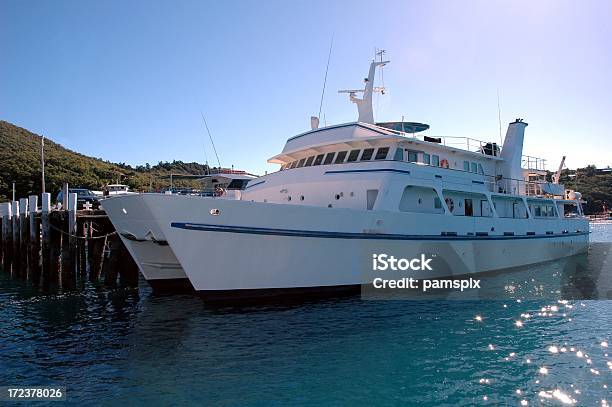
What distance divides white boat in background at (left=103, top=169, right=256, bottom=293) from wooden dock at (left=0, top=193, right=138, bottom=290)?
2940 millimetres

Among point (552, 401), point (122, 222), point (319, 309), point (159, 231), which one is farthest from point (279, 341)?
point (122, 222)

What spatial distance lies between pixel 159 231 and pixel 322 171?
621 cm

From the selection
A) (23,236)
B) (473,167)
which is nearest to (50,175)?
(23,236)

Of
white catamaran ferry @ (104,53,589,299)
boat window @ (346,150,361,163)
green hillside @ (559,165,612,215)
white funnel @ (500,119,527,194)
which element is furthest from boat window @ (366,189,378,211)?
green hillside @ (559,165,612,215)

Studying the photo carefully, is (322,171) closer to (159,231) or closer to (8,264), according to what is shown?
(159,231)

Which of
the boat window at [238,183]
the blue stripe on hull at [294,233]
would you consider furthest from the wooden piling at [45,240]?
the boat window at [238,183]

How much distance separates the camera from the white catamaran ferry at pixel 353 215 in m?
11.3

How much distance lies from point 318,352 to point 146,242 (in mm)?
7278

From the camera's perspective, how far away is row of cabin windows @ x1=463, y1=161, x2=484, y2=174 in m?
18.7

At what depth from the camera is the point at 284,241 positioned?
38.7ft

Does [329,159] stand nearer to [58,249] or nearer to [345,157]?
[345,157]

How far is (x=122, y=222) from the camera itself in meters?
12.6

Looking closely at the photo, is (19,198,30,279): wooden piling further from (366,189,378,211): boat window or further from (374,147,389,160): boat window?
(374,147,389,160): boat window

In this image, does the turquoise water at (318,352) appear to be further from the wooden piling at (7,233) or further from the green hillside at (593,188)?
→ the green hillside at (593,188)
